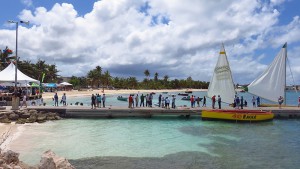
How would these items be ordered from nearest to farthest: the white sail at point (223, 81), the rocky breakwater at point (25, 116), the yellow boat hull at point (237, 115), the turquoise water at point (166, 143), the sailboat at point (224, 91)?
the turquoise water at point (166, 143), the rocky breakwater at point (25, 116), the yellow boat hull at point (237, 115), the sailboat at point (224, 91), the white sail at point (223, 81)

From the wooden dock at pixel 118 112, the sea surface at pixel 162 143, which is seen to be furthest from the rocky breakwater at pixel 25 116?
the wooden dock at pixel 118 112

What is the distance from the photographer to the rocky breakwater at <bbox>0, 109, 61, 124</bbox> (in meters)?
27.0

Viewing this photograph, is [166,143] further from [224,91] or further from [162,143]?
[224,91]

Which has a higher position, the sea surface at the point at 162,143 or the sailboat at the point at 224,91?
the sailboat at the point at 224,91

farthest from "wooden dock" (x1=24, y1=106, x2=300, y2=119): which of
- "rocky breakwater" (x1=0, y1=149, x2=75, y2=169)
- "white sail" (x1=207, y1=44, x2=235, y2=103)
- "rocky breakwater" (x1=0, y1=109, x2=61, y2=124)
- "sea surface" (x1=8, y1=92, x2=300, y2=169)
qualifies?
"rocky breakwater" (x1=0, y1=149, x2=75, y2=169)

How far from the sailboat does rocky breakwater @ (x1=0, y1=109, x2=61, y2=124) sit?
1546 cm

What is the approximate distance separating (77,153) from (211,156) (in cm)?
736

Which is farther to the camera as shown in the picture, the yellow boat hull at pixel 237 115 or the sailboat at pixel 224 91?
the sailboat at pixel 224 91

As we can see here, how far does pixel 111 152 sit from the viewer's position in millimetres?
17219

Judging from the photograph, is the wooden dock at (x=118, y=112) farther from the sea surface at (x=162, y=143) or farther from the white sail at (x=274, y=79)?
the white sail at (x=274, y=79)

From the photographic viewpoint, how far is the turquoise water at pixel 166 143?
15398mm

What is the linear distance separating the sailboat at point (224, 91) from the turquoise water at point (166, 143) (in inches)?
38.8

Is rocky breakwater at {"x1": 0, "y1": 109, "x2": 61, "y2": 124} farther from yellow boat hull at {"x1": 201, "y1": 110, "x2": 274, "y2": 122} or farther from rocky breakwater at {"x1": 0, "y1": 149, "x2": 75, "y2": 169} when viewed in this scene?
rocky breakwater at {"x1": 0, "y1": 149, "x2": 75, "y2": 169}

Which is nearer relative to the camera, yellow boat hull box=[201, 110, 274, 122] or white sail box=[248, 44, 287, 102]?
yellow boat hull box=[201, 110, 274, 122]
